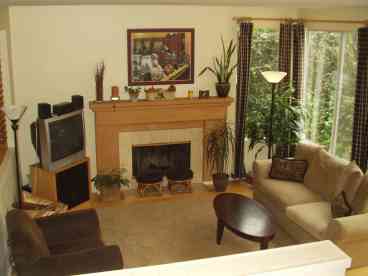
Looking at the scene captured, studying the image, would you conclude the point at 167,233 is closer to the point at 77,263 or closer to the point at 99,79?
Result: the point at 77,263

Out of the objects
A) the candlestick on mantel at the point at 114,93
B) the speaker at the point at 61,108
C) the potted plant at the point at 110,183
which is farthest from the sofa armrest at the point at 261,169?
the speaker at the point at 61,108

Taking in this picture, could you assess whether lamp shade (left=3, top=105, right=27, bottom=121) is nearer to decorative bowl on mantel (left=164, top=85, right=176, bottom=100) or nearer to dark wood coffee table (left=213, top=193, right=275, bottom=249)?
decorative bowl on mantel (left=164, top=85, right=176, bottom=100)

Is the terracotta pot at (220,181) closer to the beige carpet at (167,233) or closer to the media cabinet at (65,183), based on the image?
the beige carpet at (167,233)

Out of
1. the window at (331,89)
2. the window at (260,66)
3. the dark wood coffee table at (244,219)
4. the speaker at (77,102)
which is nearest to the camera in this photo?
the dark wood coffee table at (244,219)

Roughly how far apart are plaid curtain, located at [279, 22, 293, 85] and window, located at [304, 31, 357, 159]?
408 millimetres

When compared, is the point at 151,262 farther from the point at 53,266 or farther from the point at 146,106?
the point at 146,106

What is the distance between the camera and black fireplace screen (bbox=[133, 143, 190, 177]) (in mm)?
6324

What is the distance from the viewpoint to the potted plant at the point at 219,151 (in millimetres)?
6277

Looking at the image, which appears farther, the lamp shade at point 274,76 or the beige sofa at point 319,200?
the lamp shade at point 274,76

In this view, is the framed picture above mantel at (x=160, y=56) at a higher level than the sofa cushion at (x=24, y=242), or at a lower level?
higher

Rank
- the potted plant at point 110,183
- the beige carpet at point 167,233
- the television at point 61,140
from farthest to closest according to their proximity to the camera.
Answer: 1. the potted plant at point 110,183
2. the television at point 61,140
3. the beige carpet at point 167,233

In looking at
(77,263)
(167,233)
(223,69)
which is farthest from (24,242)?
(223,69)

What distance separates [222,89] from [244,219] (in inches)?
92.6

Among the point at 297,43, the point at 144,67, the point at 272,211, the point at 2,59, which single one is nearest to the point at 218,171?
the point at 272,211
